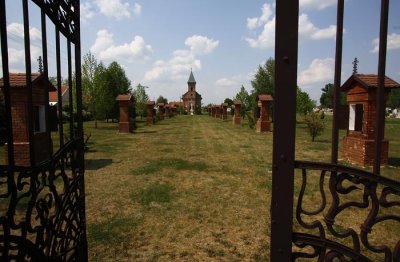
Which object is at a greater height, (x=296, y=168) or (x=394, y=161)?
(x=296, y=168)

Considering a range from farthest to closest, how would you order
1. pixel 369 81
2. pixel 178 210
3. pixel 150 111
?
pixel 150 111 → pixel 369 81 → pixel 178 210

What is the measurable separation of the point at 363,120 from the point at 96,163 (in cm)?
997

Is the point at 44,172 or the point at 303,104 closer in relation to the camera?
the point at 44,172

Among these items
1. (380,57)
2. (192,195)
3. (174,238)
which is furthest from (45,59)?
(192,195)

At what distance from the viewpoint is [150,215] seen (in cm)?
593

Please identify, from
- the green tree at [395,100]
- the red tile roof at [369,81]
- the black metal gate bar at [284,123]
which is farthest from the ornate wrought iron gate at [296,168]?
the green tree at [395,100]

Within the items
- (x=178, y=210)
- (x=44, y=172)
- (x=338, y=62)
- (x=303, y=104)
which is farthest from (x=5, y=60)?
(x=303, y=104)

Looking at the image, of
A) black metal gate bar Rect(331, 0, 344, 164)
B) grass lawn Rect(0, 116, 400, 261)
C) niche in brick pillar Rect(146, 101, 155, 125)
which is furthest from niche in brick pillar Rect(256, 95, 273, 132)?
black metal gate bar Rect(331, 0, 344, 164)

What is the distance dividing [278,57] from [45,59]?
1.80m

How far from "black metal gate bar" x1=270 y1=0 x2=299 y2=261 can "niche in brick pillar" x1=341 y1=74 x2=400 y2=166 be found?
9.32 metres

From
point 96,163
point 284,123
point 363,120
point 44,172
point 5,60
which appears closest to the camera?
point 5,60

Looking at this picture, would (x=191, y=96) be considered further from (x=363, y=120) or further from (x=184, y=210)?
(x=184, y=210)

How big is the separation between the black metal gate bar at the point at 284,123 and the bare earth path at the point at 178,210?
261cm

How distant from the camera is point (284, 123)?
74.3 inches
